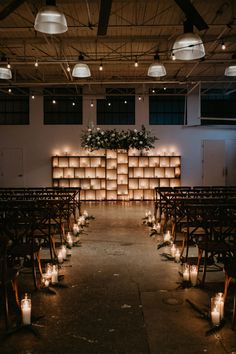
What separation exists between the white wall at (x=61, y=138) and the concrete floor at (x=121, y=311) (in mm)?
9544

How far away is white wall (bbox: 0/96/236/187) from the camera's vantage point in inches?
619

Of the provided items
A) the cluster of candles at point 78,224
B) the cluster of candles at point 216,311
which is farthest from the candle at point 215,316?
the cluster of candles at point 78,224

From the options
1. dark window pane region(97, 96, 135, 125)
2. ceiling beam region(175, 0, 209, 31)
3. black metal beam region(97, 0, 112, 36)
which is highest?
dark window pane region(97, 96, 135, 125)

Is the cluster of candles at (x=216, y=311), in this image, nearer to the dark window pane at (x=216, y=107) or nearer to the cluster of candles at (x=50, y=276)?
the cluster of candles at (x=50, y=276)

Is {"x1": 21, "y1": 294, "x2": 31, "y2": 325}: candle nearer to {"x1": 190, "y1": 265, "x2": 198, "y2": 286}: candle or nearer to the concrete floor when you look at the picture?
the concrete floor

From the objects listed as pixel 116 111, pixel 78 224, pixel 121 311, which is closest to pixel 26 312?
pixel 121 311

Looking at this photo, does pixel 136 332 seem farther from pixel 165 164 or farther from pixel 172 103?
pixel 172 103

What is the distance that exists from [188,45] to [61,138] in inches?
461

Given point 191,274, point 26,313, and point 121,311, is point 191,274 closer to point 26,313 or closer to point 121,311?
point 121,311

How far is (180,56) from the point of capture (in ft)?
15.7

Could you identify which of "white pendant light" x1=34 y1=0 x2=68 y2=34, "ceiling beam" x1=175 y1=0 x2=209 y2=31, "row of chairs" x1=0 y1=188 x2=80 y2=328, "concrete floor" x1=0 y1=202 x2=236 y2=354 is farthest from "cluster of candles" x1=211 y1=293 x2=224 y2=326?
"white pendant light" x1=34 y1=0 x2=68 y2=34

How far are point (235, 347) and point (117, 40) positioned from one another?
322 inches

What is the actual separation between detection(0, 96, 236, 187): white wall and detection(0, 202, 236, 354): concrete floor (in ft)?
31.3

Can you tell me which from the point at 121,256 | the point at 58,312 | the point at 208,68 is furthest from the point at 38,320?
the point at 208,68
